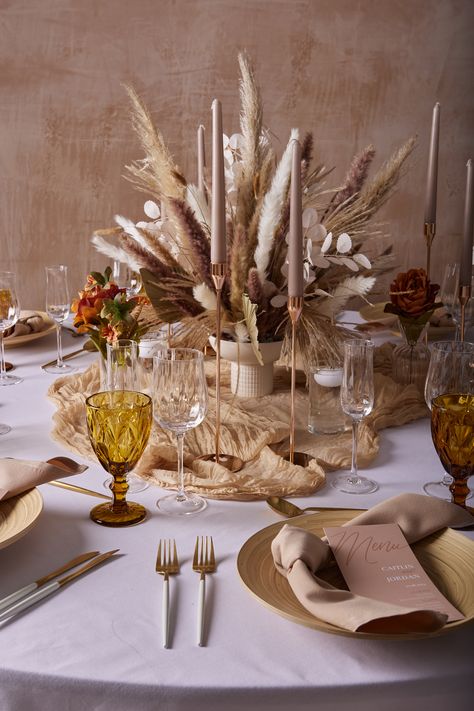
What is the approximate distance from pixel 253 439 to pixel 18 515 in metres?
0.49

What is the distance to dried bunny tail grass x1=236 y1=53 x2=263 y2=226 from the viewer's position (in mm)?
1540

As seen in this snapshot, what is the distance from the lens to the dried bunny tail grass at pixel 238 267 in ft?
5.07

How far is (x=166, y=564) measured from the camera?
3.45ft

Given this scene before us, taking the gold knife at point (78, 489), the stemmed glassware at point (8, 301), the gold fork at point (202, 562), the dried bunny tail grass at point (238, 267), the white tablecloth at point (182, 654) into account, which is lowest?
the white tablecloth at point (182, 654)

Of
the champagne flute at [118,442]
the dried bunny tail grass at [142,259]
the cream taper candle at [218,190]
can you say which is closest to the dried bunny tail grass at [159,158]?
the dried bunny tail grass at [142,259]

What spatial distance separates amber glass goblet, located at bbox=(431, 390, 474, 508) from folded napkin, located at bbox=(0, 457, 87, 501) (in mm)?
523

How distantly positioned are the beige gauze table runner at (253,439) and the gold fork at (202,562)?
0.53ft

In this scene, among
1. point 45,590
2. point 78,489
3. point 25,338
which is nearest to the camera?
point 45,590

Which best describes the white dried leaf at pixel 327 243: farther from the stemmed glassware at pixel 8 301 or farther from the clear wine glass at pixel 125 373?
the stemmed glassware at pixel 8 301

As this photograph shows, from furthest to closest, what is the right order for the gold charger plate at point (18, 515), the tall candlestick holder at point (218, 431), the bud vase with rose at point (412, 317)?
the bud vase with rose at point (412, 317) → the tall candlestick holder at point (218, 431) → the gold charger plate at point (18, 515)

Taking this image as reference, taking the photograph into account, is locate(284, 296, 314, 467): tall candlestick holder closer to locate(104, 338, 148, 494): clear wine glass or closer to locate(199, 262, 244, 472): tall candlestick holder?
locate(199, 262, 244, 472): tall candlestick holder

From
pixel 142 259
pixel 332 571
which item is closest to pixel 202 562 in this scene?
pixel 332 571

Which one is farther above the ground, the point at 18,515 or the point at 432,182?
the point at 432,182

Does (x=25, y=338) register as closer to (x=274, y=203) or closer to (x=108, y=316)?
(x=108, y=316)
